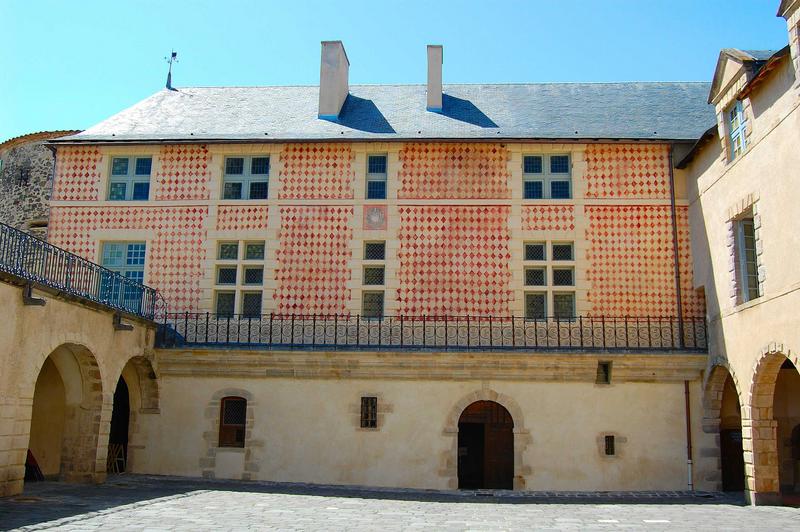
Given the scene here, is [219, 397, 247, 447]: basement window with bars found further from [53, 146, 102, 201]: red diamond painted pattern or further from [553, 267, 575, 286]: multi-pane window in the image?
[553, 267, 575, 286]: multi-pane window

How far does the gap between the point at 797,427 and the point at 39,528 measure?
12868 millimetres

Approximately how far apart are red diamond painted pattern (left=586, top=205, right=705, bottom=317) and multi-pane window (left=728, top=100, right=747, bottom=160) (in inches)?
95.8

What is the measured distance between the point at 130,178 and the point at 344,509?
9.06 meters

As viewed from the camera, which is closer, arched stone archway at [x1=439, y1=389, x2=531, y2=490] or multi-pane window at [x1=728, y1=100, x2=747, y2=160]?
multi-pane window at [x1=728, y1=100, x2=747, y2=160]

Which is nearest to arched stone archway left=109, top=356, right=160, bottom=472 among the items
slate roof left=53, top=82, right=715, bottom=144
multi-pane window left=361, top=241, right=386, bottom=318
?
multi-pane window left=361, top=241, right=386, bottom=318

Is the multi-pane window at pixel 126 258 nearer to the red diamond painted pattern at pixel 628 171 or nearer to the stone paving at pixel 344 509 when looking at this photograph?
the stone paving at pixel 344 509

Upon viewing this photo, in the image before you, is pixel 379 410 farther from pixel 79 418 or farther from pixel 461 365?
pixel 79 418

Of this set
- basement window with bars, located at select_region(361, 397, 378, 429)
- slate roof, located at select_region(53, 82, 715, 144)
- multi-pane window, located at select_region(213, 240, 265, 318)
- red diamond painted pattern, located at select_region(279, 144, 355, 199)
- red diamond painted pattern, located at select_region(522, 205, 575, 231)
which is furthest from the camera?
slate roof, located at select_region(53, 82, 715, 144)

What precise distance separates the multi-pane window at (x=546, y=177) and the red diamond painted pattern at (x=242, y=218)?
17.3 ft

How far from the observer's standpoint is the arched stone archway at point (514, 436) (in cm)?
1427

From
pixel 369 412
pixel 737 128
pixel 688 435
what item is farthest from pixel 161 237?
pixel 737 128

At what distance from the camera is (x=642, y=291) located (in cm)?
1520

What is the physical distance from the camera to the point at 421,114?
17.4 m

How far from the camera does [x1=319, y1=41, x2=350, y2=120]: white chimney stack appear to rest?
1742cm
